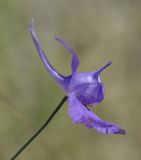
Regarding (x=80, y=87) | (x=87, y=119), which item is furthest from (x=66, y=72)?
(x=87, y=119)

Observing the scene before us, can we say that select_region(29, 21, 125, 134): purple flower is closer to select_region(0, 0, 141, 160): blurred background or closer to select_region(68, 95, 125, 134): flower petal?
select_region(68, 95, 125, 134): flower petal

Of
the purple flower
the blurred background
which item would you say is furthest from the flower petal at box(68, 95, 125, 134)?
the blurred background

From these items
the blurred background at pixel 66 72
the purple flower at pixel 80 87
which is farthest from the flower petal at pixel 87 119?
the blurred background at pixel 66 72

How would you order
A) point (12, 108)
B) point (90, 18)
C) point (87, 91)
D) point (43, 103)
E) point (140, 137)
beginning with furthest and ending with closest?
point (90, 18) < point (140, 137) < point (43, 103) < point (12, 108) < point (87, 91)

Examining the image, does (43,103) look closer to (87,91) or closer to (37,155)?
(37,155)

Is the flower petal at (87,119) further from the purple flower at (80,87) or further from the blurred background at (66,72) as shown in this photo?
the blurred background at (66,72)

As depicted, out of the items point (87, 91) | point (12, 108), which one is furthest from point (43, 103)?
point (87, 91)
